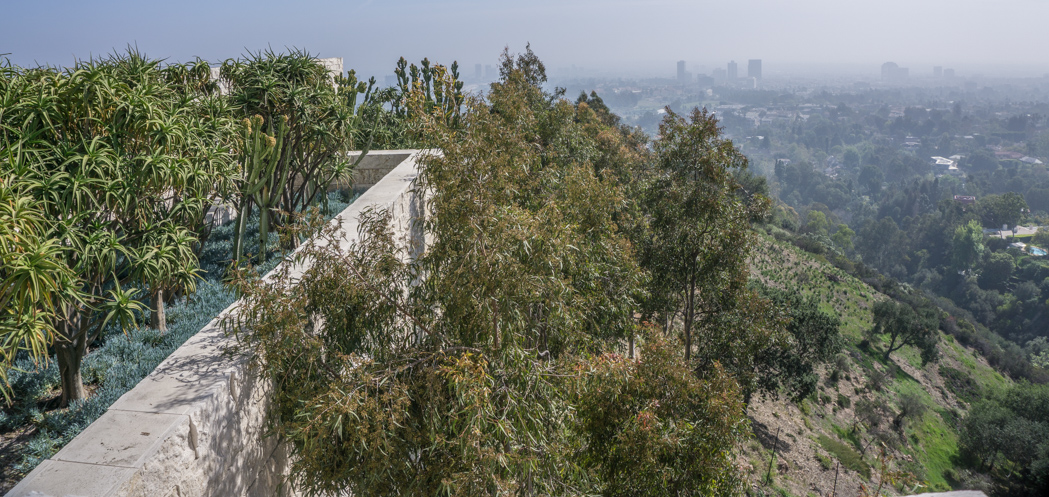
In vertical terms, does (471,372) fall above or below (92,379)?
above

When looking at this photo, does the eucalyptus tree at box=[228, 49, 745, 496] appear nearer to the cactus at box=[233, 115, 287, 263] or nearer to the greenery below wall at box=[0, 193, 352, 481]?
the greenery below wall at box=[0, 193, 352, 481]

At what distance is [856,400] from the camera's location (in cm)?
2864

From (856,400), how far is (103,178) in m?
32.7

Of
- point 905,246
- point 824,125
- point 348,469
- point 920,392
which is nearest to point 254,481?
point 348,469

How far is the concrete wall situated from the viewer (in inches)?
91.0

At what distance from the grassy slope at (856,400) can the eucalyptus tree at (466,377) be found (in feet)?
17.8

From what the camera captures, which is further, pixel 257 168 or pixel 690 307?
pixel 690 307

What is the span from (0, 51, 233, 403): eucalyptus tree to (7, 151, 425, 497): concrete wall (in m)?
0.84

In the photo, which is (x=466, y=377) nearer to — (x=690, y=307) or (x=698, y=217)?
(x=698, y=217)

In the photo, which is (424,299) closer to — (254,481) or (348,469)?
(348,469)

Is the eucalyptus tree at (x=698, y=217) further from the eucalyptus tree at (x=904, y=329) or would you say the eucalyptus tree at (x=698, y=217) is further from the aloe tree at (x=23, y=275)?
the eucalyptus tree at (x=904, y=329)

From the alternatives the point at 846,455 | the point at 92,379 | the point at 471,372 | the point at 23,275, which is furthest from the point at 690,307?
the point at 846,455

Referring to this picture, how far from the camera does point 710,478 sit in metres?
3.80

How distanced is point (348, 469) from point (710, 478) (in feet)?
8.04
